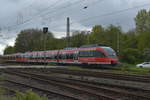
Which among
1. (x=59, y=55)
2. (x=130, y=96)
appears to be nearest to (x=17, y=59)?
(x=59, y=55)

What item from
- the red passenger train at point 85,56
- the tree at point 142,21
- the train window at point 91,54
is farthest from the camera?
the tree at point 142,21

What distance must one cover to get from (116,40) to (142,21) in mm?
15341

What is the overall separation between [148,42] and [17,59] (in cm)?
3435

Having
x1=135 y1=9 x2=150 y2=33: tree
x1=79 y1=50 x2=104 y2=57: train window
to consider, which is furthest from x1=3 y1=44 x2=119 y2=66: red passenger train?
x1=135 y1=9 x2=150 y2=33: tree

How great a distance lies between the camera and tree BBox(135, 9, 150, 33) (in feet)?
254

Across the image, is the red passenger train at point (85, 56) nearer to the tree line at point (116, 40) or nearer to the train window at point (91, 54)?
the train window at point (91, 54)

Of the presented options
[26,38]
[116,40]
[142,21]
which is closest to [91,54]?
[116,40]

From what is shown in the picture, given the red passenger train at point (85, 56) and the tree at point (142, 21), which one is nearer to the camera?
the red passenger train at point (85, 56)

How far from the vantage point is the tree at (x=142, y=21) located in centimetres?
7731

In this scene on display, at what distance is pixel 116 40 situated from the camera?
69000 mm

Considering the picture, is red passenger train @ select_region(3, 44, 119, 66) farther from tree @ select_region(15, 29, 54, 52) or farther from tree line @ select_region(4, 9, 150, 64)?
tree @ select_region(15, 29, 54, 52)

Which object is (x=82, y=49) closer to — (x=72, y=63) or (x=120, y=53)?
(x=72, y=63)

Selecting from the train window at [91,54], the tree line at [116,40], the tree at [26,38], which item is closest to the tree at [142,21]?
the tree line at [116,40]

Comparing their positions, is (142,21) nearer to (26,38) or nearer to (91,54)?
(26,38)
